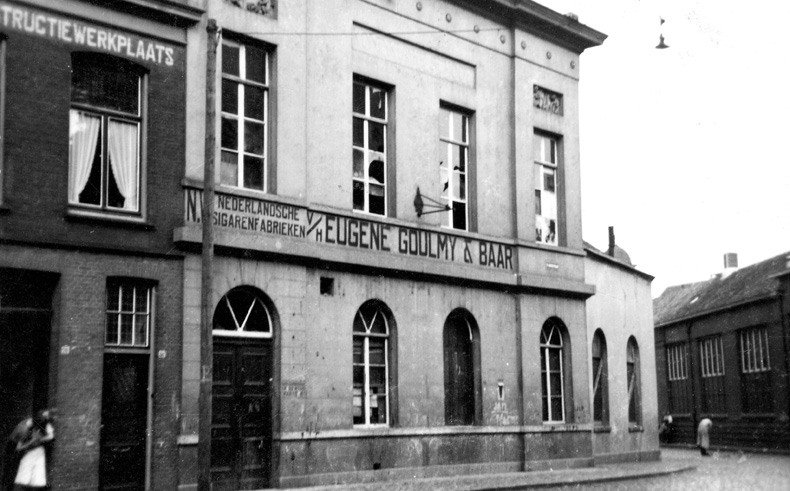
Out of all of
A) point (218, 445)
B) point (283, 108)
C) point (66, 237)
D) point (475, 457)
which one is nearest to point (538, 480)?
point (475, 457)

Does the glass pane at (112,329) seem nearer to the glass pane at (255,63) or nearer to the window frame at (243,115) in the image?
the window frame at (243,115)

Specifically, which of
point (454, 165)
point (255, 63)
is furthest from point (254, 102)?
point (454, 165)

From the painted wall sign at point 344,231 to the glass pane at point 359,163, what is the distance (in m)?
1.05

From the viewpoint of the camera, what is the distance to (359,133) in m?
21.6

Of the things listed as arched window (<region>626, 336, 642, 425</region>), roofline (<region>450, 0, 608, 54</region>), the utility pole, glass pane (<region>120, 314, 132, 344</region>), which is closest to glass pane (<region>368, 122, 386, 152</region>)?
roofline (<region>450, 0, 608, 54</region>)

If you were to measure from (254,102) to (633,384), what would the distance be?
1847cm

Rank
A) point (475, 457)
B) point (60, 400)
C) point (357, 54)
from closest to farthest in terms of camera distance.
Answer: point (60, 400) → point (357, 54) → point (475, 457)

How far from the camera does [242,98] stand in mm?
A: 18984

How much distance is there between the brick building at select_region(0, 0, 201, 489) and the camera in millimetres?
15398

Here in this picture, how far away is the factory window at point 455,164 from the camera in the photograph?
2358 centimetres

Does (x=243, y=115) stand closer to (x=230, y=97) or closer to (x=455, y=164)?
(x=230, y=97)

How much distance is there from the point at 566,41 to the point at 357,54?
315 inches

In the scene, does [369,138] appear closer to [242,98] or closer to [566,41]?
[242,98]

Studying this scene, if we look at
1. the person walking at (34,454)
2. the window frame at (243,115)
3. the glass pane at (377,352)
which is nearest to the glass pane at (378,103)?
the window frame at (243,115)
